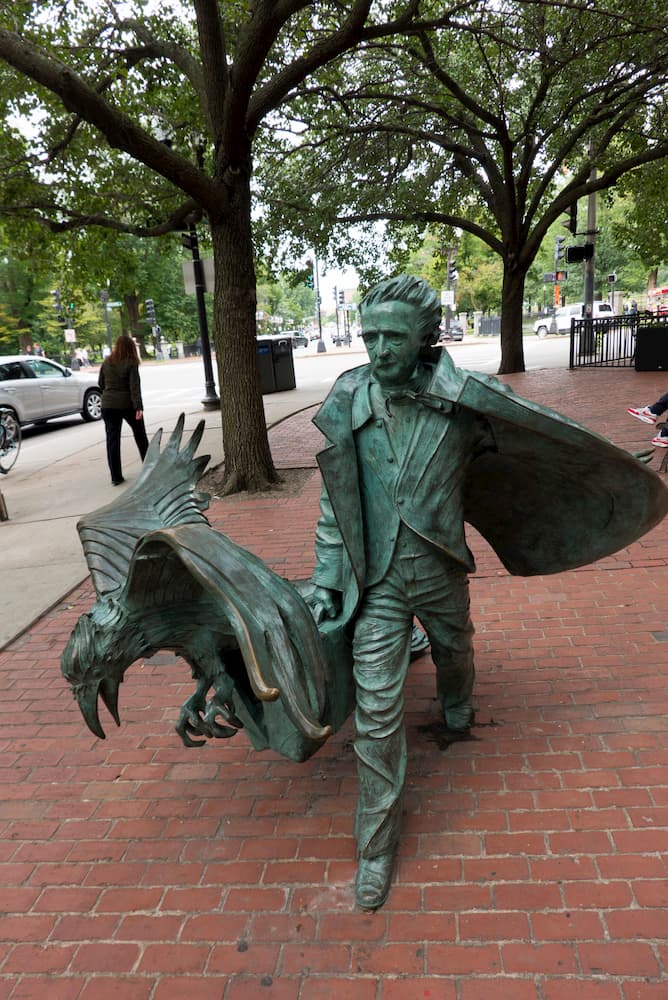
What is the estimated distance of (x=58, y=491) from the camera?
31.7 ft

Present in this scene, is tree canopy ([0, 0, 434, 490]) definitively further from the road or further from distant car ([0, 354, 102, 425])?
distant car ([0, 354, 102, 425])

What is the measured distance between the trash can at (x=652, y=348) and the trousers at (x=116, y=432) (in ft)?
43.2

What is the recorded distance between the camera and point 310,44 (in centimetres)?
996

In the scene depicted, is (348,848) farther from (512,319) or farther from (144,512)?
(512,319)

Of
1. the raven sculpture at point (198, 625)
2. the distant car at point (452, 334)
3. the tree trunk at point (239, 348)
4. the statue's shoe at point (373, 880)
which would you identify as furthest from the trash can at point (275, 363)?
the distant car at point (452, 334)

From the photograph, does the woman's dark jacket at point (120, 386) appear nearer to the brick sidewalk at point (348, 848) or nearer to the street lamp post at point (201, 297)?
the street lamp post at point (201, 297)

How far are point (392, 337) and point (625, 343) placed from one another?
2037 cm

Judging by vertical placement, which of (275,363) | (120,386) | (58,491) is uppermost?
(120,386)

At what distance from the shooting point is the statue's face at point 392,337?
236cm

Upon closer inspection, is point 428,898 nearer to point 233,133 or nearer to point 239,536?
point 239,536

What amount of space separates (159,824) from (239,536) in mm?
4128

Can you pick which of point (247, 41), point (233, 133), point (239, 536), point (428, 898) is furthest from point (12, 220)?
point (428, 898)

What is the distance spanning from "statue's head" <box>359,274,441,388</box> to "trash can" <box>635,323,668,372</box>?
1672cm

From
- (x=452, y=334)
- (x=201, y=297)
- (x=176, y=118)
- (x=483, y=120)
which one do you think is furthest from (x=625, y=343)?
(x=452, y=334)
